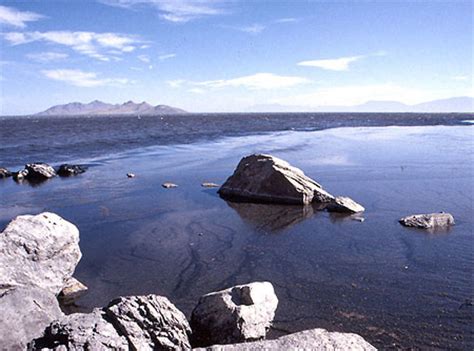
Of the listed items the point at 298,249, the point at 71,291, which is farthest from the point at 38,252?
the point at 298,249

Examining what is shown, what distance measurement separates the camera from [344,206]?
17.1 metres

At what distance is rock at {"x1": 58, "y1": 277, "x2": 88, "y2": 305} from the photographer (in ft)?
33.3

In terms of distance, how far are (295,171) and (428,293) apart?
10.4m

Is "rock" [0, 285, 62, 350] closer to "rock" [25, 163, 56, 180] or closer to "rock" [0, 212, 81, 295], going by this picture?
"rock" [0, 212, 81, 295]

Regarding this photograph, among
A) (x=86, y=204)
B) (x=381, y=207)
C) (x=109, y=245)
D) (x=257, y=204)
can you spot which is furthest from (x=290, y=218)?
(x=86, y=204)

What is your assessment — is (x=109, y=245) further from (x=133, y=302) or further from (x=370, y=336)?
(x=370, y=336)

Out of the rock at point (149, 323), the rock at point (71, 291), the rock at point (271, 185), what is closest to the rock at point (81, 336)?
the rock at point (149, 323)

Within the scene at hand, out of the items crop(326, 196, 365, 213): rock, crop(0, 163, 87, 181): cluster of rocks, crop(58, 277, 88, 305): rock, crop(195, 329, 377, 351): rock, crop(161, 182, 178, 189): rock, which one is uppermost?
crop(0, 163, 87, 181): cluster of rocks

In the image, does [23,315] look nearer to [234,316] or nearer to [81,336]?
[81,336]

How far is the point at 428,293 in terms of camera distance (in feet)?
33.5

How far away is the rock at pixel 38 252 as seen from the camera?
8.80m

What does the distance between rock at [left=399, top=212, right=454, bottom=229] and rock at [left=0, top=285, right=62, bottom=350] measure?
12.1m

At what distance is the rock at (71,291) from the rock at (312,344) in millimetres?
4835

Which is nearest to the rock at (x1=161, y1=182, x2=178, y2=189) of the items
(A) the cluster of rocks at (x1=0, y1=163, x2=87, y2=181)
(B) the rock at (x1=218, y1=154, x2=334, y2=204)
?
(B) the rock at (x1=218, y1=154, x2=334, y2=204)
